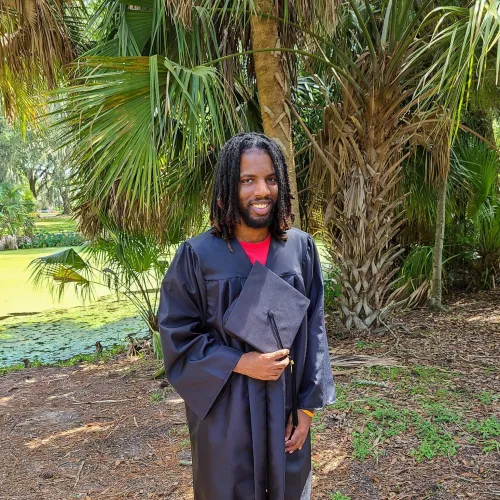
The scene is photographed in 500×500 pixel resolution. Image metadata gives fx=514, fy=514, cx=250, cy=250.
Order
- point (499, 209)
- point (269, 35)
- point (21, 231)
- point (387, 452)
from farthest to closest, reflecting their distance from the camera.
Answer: point (21, 231) → point (499, 209) → point (269, 35) → point (387, 452)

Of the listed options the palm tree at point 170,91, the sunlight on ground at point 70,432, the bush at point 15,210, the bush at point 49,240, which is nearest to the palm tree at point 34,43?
the palm tree at point 170,91

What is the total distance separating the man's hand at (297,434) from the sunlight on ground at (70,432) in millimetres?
2488

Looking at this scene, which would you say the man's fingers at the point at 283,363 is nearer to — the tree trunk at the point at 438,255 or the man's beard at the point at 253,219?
the man's beard at the point at 253,219

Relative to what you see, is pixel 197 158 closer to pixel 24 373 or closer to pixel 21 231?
pixel 24 373

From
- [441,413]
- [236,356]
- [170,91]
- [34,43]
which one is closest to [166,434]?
[441,413]

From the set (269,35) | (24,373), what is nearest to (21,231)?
(24,373)

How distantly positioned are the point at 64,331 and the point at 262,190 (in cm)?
793

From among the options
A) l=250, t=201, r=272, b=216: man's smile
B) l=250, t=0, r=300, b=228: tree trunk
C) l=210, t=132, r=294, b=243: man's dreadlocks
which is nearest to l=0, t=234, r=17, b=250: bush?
l=250, t=0, r=300, b=228: tree trunk

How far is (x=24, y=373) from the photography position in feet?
19.7

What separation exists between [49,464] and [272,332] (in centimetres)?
241

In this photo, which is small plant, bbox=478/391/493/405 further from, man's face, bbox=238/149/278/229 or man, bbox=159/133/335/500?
man's face, bbox=238/149/278/229

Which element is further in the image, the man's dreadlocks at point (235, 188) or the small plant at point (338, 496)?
the small plant at point (338, 496)

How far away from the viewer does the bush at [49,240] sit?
2288cm

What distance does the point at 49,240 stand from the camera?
23.4 meters
